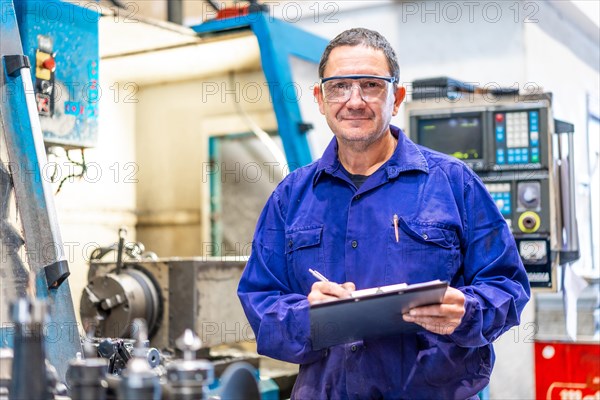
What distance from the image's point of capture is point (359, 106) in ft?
5.45

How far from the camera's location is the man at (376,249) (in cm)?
157

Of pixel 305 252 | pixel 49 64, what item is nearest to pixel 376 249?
pixel 305 252

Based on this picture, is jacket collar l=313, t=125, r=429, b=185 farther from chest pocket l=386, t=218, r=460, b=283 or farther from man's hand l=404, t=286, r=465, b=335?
man's hand l=404, t=286, r=465, b=335

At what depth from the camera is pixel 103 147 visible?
4223mm

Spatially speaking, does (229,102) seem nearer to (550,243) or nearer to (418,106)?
(418,106)

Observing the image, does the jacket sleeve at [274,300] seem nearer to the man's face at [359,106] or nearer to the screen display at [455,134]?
the man's face at [359,106]

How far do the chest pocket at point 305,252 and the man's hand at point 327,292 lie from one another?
0.54 ft

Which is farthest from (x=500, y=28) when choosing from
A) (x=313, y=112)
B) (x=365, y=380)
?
(x=365, y=380)

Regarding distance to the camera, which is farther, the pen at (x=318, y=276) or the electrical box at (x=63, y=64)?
A: the electrical box at (x=63, y=64)

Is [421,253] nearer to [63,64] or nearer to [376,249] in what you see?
[376,249]

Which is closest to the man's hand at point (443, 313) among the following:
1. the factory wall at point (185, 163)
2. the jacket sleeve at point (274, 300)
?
the jacket sleeve at point (274, 300)

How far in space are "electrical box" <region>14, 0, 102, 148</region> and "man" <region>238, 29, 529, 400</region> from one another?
1.21 meters

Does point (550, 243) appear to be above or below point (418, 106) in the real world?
below

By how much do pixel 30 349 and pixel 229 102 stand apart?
10.7 ft
